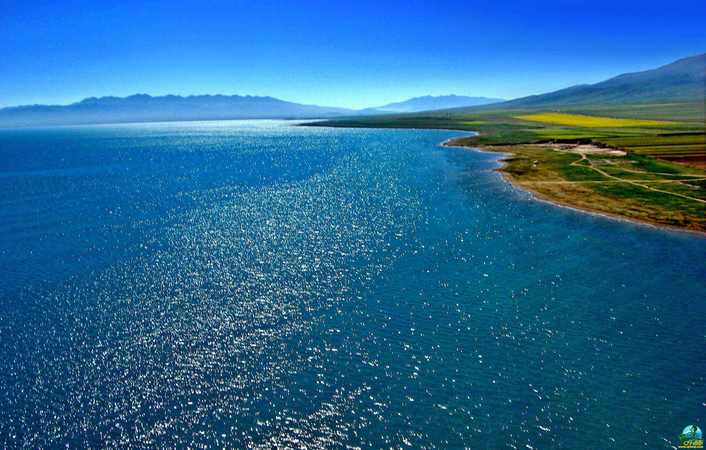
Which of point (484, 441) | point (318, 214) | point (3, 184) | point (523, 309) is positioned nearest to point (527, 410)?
point (484, 441)

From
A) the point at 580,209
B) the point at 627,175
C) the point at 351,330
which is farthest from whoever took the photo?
the point at 627,175

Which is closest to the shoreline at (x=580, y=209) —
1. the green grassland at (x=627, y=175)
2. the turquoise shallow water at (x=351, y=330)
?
the green grassland at (x=627, y=175)

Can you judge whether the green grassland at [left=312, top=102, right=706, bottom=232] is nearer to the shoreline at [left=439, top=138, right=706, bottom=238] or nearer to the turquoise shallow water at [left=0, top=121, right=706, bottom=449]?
the shoreline at [left=439, top=138, right=706, bottom=238]

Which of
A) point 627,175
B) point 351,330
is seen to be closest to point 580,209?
point 627,175

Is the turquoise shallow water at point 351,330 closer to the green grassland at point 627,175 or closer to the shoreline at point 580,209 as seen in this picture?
the shoreline at point 580,209

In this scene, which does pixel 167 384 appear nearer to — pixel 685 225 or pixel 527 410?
pixel 527 410

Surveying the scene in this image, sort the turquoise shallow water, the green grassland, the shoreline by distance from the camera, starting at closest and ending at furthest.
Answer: the turquoise shallow water < the shoreline < the green grassland

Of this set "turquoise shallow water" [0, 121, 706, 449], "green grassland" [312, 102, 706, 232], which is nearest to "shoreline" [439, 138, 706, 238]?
"green grassland" [312, 102, 706, 232]

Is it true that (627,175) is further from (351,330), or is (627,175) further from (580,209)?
(351,330)
